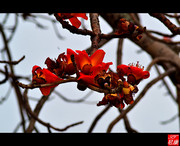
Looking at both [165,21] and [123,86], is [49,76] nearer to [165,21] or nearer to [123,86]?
[123,86]

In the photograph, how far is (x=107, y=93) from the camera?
0.43 meters

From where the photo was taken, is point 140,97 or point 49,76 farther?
point 140,97

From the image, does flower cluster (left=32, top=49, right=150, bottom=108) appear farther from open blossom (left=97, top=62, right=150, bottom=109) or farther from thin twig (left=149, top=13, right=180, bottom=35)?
thin twig (left=149, top=13, right=180, bottom=35)

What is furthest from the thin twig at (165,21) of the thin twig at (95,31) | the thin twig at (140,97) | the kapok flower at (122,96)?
the thin twig at (140,97)

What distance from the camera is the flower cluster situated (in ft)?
1.41

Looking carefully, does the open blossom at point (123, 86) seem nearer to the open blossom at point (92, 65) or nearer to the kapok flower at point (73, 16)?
the open blossom at point (92, 65)

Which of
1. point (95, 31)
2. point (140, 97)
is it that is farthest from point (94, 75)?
point (140, 97)

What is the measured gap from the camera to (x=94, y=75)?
46cm

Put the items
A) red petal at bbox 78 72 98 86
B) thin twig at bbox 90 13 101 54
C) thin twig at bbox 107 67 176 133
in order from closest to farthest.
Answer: red petal at bbox 78 72 98 86 → thin twig at bbox 90 13 101 54 → thin twig at bbox 107 67 176 133

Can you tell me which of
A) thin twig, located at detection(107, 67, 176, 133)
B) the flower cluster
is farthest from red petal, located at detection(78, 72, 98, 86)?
thin twig, located at detection(107, 67, 176, 133)

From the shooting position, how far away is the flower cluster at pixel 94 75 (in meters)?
0.43
